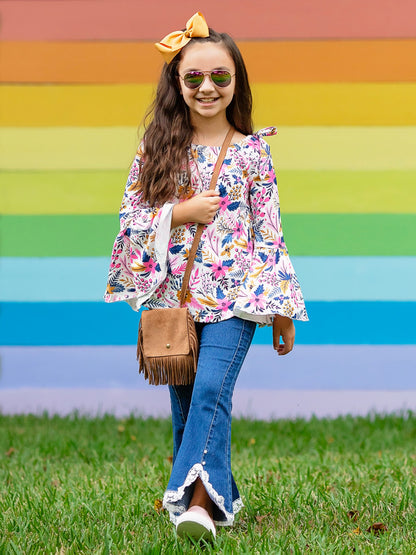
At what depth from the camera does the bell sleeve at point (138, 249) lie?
2723 millimetres

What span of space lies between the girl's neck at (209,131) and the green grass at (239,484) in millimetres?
1289

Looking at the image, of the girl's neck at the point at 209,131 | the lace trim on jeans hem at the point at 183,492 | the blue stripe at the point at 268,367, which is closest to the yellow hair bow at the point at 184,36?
the girl's neck at the point at 209,131

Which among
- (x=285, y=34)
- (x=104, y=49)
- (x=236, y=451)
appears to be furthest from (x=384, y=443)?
(x=104, y=49)

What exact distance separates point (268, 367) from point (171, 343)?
7.64 ft

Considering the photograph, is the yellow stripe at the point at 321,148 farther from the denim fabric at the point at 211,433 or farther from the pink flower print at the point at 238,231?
the denim fabric at the point at 211,433

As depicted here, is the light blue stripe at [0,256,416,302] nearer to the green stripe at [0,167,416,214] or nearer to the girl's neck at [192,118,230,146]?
the green stripe at [0,167,416,214]

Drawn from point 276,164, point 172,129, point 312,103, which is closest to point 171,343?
point 172,129

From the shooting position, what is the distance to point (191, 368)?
268 cm

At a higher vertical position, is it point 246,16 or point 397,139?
point 246,16

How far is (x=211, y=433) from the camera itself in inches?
103

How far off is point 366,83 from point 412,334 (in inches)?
58.1

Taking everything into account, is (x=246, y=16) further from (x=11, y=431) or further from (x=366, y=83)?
(x=11, y=431)

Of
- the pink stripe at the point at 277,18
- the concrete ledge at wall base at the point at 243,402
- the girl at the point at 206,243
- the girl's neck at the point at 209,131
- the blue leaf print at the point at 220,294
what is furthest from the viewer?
the concrete ledge at wall base at the point at 243,402

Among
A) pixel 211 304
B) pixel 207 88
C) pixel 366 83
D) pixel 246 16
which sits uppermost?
pixel 246 16
